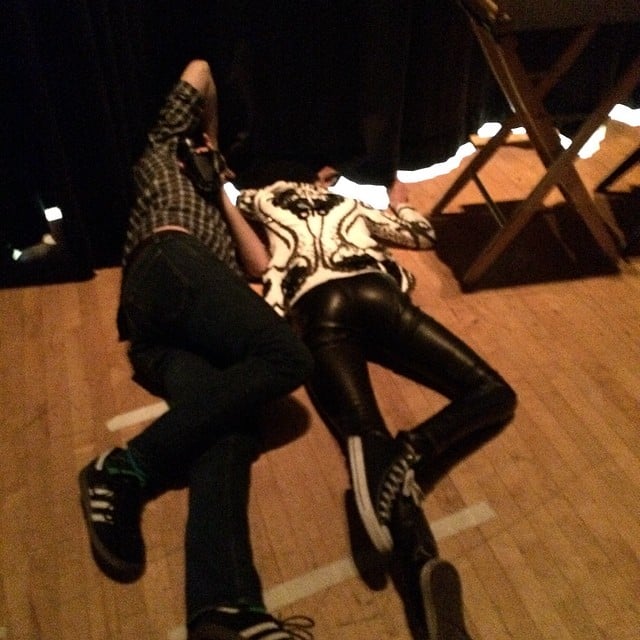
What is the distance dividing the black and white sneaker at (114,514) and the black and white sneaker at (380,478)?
40 centimetres

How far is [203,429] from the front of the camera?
3.88 feet

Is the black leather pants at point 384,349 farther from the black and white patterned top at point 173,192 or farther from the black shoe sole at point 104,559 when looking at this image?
the black shoe sole at point 104,559

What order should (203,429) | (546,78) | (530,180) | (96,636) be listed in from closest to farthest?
1. (96,636)
2. (203,429)
3. (546,78)
4. (530,180)

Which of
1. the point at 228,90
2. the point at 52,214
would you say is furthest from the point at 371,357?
the point at 52,214

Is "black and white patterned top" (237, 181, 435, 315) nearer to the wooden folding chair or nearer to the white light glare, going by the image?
the wooden folding chair

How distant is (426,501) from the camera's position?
4.08ft

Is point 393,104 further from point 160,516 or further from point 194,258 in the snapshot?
point 160,516

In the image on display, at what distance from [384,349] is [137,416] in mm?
560

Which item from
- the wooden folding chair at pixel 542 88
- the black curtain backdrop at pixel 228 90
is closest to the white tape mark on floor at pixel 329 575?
the wooden folding chair at pixel 542 88

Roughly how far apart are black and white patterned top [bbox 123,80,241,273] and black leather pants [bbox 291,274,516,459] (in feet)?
0.90

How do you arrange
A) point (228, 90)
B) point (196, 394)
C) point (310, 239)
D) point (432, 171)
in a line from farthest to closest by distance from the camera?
point (432, 171) → point (228, 90) → point (310, 239) → point (196, 394)

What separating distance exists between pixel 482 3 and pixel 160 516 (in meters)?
1.19

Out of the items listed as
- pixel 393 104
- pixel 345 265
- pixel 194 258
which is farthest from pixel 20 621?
pixel 393 104

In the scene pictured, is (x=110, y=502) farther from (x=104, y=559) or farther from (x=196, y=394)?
(x=196, y=394)
